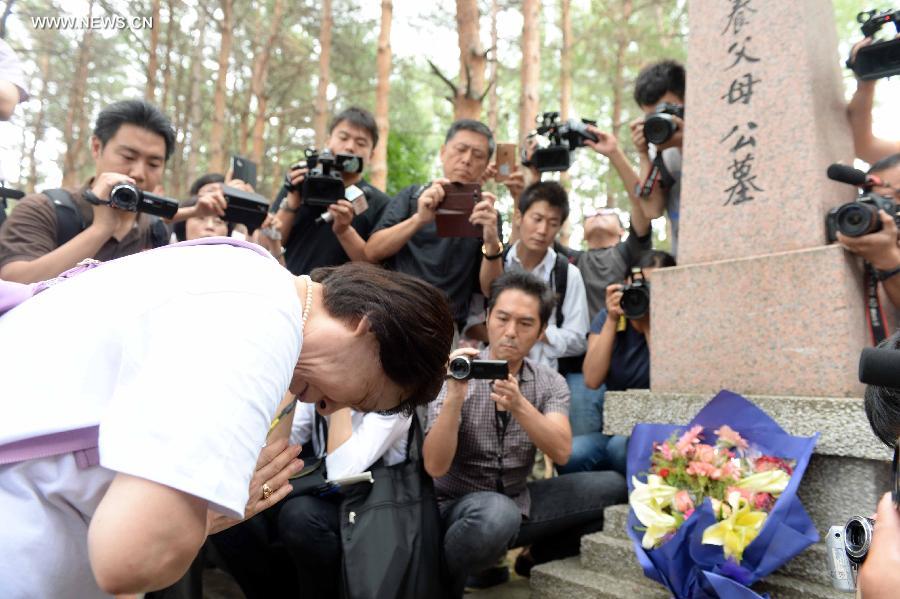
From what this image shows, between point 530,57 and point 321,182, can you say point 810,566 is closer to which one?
point 321,182

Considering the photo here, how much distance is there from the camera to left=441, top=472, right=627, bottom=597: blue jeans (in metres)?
2.64

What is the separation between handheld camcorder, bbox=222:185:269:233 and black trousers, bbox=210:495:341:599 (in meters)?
1.43

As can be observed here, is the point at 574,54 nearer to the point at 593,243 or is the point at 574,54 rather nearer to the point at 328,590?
the point at 593,243

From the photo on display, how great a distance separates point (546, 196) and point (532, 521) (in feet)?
5.81

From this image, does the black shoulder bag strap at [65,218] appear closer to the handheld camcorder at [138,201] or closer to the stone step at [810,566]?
the handheld camcorder at [138,201]

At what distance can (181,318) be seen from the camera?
3.18ft

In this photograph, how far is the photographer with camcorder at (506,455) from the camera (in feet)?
8.84

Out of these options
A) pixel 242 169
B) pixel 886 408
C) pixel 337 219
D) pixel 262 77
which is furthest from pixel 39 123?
pixel 886 408

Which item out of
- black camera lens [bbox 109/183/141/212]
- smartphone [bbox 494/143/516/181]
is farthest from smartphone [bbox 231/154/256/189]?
smartphone [bbox 494/143/516/181]

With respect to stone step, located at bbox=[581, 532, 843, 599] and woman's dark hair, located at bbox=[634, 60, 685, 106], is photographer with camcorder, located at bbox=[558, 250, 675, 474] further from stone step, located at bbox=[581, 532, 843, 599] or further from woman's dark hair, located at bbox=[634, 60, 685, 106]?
woman's dark hair, located at bbox=[634, 60, 685, 106]

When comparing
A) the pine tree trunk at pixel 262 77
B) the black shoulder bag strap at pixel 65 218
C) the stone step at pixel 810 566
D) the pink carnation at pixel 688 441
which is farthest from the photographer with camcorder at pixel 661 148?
the pine tree trunk at pixel 262 77

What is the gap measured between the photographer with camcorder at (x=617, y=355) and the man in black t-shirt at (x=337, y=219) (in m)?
1.33

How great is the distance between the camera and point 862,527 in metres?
1.15

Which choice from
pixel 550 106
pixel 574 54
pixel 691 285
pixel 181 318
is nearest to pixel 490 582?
pixel 691 285
